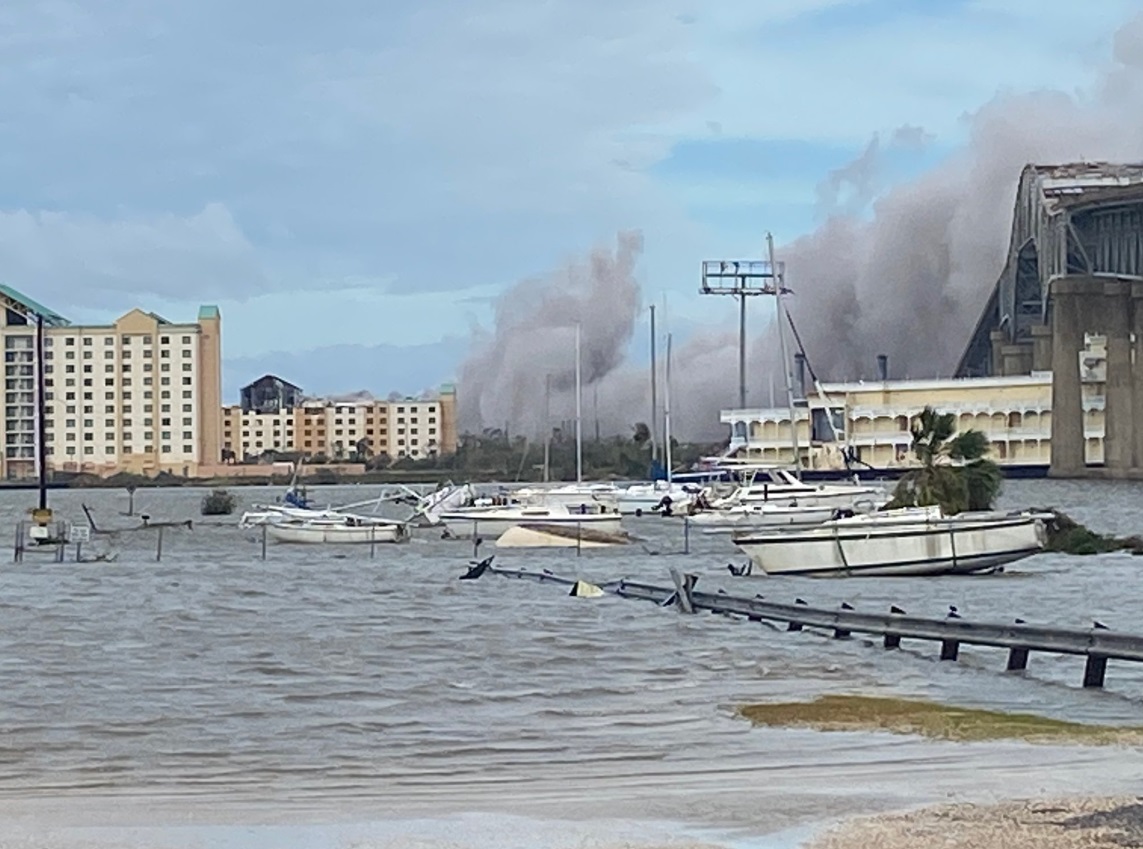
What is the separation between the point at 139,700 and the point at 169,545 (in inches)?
2376

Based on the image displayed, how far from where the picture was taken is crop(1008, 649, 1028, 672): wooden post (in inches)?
1049

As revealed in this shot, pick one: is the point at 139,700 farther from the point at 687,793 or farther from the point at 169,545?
the point at 169,545

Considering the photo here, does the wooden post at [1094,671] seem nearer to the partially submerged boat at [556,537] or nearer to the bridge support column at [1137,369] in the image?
the partially submerged boat at [556,537]

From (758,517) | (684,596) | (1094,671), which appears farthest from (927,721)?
(758,517)

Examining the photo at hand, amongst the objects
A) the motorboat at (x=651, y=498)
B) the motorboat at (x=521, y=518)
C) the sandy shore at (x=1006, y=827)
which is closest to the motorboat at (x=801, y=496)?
the motorboat at (x=651, y=498)

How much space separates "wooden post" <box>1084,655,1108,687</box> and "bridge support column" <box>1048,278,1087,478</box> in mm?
137476

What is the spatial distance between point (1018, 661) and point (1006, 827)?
44.9ft

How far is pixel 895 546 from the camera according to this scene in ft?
172

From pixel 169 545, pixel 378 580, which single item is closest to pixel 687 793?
pixel 378 580

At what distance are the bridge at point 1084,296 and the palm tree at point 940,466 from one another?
302 feet

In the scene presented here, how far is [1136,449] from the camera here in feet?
525

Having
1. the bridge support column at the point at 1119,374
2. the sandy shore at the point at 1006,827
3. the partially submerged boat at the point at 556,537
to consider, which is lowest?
the partially submerged boat at the point at 556,537

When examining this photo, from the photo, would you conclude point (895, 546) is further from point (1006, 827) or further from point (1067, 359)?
point (1067, 359)

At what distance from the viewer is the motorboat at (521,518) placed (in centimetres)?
8425
